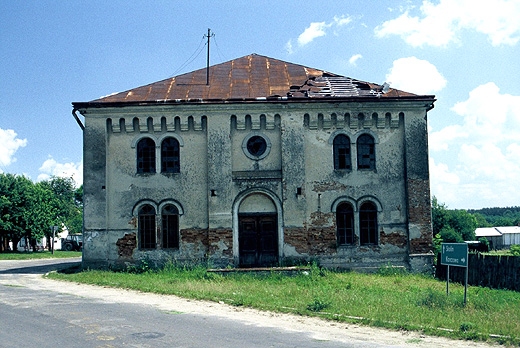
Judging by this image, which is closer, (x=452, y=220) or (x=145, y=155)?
(x=145, y=155)

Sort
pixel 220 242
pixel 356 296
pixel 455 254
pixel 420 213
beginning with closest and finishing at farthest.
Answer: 1. pixel 455 254
2. pixel 356 296
3. pixel 220 242
4. pixel 420 213

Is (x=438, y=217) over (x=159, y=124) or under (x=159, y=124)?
under

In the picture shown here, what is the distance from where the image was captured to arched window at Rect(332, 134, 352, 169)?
22.0m

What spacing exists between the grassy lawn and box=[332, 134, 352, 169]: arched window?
4.50 meters

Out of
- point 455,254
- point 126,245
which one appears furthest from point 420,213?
point 126,245

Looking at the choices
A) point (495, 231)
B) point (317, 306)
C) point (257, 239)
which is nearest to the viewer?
point (317, 306)

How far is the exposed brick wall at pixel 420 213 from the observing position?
839 inches

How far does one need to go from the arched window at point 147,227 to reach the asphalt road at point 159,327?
22.1 ft

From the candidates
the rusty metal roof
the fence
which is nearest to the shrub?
the fence

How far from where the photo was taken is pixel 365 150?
72.7ft

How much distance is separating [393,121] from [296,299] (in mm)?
10799

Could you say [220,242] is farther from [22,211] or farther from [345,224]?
[22,211]

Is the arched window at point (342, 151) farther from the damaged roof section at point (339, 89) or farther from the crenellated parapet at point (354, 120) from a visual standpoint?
the damaged roof section at point (339, 89)

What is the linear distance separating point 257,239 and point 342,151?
16.6 feet
